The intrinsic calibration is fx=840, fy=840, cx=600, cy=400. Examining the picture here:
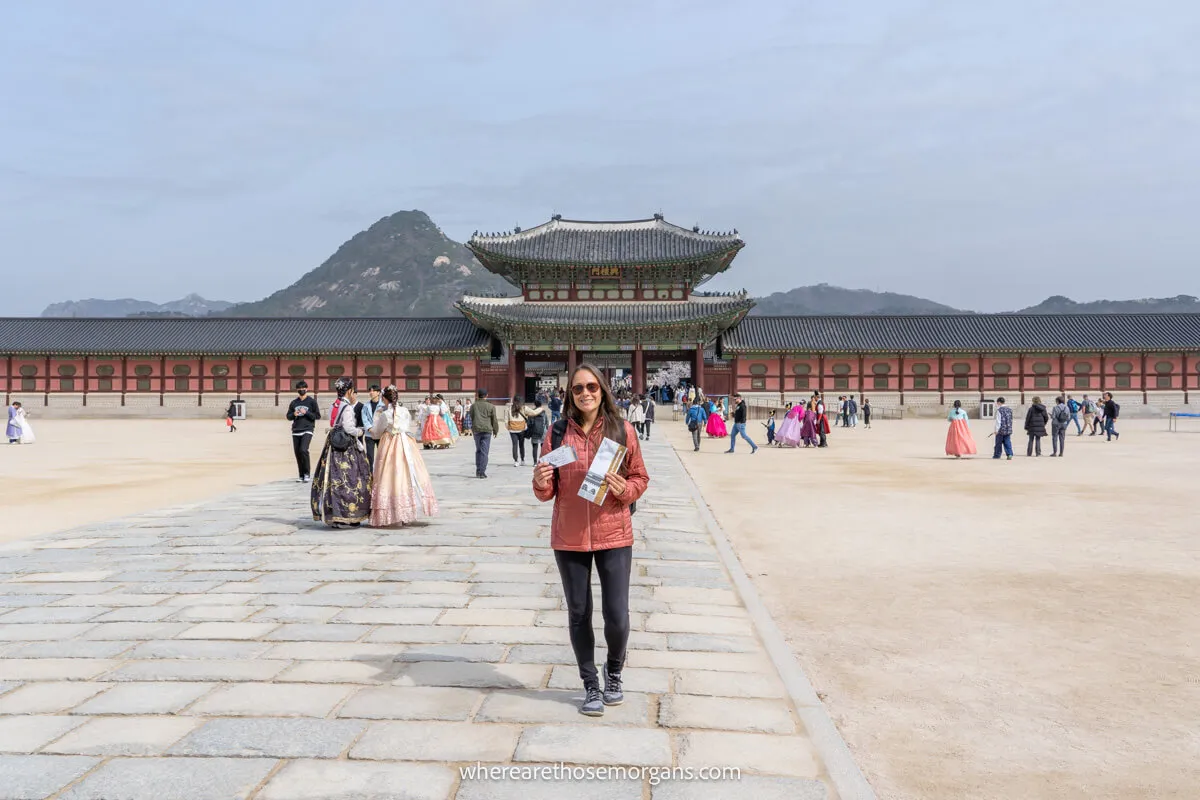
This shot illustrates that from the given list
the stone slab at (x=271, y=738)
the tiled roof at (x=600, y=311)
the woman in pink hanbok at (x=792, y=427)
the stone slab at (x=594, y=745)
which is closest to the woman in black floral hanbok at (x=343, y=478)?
the stone slab at (x=271, y=738)

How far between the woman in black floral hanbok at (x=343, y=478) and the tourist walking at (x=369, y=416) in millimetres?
73

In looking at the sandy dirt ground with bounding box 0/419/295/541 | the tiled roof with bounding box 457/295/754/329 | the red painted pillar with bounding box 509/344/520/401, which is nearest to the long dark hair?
the sandy dirt ground with bounding box 0/419/295/541

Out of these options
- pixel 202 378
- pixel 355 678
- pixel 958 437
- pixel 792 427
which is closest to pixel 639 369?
pixel 792 427

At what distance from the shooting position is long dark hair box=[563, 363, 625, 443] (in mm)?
3818

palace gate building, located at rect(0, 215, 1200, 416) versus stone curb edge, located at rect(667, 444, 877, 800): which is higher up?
palace gate building, located at rect(0, 215, 1200, 416)

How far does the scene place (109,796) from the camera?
9.50 ft

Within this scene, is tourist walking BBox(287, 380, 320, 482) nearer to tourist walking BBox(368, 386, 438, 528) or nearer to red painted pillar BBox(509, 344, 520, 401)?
tourist walking BBox(368, 386, 438, 528)

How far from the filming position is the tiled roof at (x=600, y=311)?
38.2m

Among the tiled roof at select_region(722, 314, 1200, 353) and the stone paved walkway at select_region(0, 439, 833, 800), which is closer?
the stone paved walkway at select_region(0, 439, 833, 800)

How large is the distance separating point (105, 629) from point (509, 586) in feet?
8.39

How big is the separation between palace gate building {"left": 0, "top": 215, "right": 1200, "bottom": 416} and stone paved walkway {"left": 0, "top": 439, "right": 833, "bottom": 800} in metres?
32.2

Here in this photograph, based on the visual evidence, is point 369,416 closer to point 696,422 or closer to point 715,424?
point 696,422

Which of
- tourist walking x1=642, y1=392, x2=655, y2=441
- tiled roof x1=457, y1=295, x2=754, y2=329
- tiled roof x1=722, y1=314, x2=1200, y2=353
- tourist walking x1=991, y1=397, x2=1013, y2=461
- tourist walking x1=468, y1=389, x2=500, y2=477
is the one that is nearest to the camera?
tourist walking x1=468, y1=389, x2=500, y2=477

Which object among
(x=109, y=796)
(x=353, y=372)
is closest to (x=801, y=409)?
(x=109, y=796)
